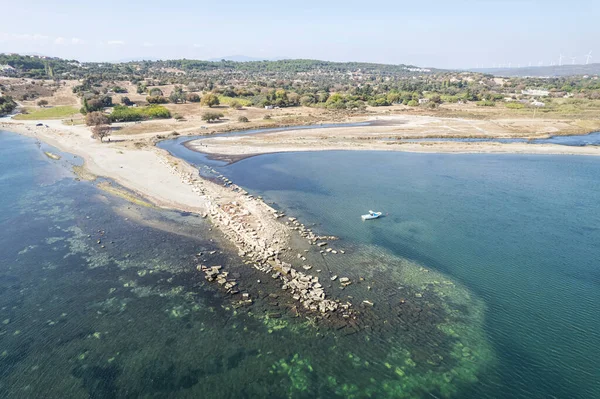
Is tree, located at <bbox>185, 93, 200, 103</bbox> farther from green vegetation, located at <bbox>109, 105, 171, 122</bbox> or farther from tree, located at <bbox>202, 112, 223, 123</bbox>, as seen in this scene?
tree, located at <bbox>202, 112, 223, 123</bbox>

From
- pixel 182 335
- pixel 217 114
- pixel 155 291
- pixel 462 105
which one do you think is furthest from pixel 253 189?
pixel 462 105

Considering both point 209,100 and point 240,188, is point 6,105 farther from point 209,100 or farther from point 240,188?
point 240,188

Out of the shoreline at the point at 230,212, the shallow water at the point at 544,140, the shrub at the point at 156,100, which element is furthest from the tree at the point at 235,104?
the shallow water at the point at 544,140

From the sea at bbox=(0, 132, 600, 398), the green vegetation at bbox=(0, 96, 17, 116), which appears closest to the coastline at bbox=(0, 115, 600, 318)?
the sea at bbox=(0, 132, 600, 398)

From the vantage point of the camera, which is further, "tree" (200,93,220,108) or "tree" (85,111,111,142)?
"tree" (200,93,220,108)

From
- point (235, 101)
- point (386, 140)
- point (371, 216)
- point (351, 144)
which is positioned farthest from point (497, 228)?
point (235, 101)

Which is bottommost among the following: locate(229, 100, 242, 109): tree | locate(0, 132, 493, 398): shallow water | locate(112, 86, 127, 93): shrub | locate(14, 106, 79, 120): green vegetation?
locate(0, 132, 493, 398): shallow water
